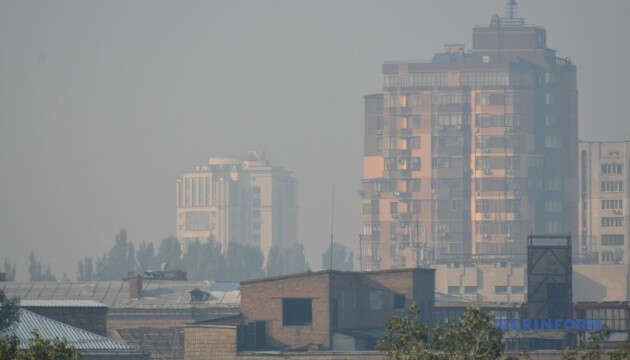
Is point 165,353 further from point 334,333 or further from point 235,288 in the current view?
point 235,288

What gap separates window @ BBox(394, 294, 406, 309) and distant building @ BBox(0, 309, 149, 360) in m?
26.1

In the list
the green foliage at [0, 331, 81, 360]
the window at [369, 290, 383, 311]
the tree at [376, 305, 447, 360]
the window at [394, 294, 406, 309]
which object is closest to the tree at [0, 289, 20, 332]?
the window at [369, 290, 383, 311]

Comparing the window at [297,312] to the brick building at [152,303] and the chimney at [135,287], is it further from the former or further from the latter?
the chimney at [135,287]

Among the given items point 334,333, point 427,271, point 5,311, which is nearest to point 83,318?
point 5,311

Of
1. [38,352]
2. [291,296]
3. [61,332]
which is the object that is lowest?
[61,332]

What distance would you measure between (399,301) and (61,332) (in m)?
32.4

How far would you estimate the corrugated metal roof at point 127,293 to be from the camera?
17325 centimetres

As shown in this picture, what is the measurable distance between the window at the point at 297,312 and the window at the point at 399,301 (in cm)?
933

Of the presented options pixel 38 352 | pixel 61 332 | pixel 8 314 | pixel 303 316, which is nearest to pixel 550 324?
pixel 303 316

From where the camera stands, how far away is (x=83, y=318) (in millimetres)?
122500

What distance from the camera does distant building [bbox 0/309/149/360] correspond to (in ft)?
368

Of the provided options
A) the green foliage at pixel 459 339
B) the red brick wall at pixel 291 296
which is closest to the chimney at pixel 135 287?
the red brick wall at pixel 291 296

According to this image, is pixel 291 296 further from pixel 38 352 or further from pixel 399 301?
pixel 38 352

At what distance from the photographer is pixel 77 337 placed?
114125mm
